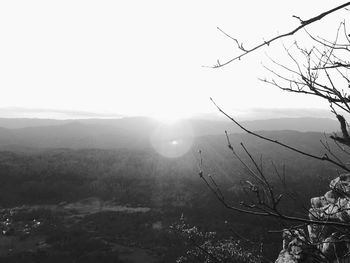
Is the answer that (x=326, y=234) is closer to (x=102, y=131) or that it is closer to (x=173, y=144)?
(x=173, y=144)

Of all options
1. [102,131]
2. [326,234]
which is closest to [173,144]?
[326,234]

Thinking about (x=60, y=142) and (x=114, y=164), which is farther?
(x=60, y=142)

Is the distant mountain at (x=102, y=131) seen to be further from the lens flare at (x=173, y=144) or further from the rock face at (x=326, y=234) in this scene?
the rock face at (x=326, y=234)

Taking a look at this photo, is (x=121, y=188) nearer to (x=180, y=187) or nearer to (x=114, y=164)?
(x=180, y=187)

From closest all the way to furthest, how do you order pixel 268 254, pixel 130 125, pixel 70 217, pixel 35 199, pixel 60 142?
pixel 268 254 → pixel 70 217 → pixel 35 199 → pixel 60 142 → pixel 130 125

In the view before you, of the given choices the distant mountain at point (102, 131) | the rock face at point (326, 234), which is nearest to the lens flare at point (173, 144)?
the distant mountain at point (102, 131)

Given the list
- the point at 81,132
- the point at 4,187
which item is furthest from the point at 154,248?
the point at 81,132

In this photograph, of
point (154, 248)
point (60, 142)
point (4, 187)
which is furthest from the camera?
point (60, 142)

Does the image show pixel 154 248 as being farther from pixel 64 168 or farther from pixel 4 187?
pixel 64 168
